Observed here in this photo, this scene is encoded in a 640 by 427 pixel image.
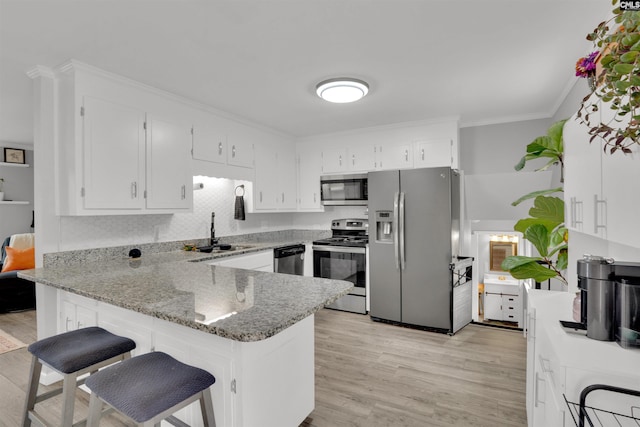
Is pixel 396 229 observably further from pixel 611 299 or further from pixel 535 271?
pixel 611 299

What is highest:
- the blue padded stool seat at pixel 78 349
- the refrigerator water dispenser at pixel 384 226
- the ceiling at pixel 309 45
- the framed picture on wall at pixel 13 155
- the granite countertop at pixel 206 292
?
the ceiling at pixel 309 45

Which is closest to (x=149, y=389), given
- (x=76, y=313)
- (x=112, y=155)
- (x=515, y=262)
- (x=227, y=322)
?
(x=227, y=322)

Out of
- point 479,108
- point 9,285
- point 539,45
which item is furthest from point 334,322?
point 9,285

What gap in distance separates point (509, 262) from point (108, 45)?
2.99 meters

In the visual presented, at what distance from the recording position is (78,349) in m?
1.67

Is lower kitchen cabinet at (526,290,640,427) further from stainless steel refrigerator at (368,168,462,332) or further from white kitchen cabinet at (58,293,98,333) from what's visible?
white kitchen cabinet at (58,293,98,333)

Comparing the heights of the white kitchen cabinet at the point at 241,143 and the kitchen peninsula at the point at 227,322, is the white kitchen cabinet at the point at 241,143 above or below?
above

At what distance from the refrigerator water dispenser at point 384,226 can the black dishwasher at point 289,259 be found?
3.70ft

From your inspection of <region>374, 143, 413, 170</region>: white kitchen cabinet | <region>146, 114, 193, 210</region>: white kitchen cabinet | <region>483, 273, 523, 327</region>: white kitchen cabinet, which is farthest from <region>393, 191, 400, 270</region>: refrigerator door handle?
<region>146, 114, 193, 210</region>: white kitchen cabinet

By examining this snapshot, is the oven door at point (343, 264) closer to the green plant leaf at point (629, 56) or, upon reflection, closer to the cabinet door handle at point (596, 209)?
the cabinet door handle at point (596, 209)

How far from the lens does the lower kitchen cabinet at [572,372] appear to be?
102 centimetres

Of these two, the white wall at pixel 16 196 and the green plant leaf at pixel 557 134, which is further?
the white wall at pixel 16 196

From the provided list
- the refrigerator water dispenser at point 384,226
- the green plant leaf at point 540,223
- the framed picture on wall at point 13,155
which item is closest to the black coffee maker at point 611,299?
the green plant leaf at point 540,223

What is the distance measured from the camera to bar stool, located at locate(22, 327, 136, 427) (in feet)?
5.12
